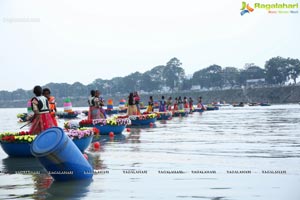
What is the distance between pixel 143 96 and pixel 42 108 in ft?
500

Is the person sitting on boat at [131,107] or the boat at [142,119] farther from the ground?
the person sitting on boat at [131,107]

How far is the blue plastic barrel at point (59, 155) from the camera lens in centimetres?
1018

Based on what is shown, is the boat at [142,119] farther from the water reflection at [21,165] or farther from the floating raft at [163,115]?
the water reflection at [21,165]

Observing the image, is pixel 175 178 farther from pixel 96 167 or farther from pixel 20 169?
pixel 20 169

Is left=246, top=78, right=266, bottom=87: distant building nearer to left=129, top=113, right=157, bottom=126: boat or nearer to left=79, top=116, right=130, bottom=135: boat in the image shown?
left=129, top=113, right=157, bottom=126: boat

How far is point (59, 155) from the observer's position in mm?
10281

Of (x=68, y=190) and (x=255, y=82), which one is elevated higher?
(x=255, y=82)

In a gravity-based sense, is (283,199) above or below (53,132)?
below

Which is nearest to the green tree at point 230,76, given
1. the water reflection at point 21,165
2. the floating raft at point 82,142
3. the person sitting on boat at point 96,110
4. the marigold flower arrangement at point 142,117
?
the marigold flower arrangement at point 142,117

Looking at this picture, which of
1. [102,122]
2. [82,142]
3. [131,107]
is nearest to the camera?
[82,142]

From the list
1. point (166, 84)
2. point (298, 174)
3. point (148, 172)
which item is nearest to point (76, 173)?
point (148, 172)

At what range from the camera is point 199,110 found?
6097 cm

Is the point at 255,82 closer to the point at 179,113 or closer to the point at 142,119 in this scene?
the point at 179,113

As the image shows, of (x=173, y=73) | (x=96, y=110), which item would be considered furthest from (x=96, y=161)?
(x=173, y=73)
